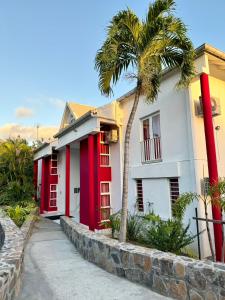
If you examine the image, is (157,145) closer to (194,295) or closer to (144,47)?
(144,47)

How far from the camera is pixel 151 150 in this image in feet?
33.1

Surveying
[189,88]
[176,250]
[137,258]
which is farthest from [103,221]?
[189,88]

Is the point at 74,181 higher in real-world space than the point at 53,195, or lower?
higher

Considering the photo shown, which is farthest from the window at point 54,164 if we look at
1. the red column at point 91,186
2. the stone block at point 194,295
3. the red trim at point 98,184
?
the stone block at point 194,295

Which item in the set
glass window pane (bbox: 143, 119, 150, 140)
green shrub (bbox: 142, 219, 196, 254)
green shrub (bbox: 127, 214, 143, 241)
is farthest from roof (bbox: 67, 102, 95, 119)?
green shrub (bbox: 142, 219, 196, 254)

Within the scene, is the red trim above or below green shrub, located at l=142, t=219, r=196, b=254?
above

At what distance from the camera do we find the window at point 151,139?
982 centimetres

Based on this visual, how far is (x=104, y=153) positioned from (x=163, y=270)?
8.55m

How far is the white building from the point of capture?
797cm

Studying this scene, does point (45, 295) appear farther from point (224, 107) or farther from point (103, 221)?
point (224, 107)

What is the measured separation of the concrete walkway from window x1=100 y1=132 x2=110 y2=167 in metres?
5.42

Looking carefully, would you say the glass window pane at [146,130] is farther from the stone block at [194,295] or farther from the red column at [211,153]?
the stone block at [194,295]

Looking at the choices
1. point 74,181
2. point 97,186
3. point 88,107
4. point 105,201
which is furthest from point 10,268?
point 88,107

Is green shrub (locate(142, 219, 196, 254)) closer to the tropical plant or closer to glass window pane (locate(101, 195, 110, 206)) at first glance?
glass window pane (locate(101, 195, 110, 206))
